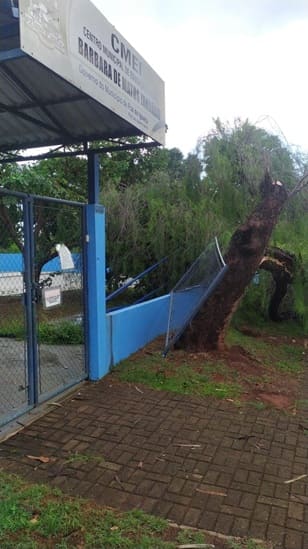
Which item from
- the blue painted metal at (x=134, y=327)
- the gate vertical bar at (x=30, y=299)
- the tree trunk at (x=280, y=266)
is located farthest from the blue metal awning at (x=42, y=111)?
the tree trunk at (x=280, y=266)

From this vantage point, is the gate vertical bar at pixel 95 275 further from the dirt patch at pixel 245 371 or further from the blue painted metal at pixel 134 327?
the dirt patch at pixel 245 371

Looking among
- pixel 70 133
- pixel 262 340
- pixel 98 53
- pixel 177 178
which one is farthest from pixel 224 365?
pixel 177 178

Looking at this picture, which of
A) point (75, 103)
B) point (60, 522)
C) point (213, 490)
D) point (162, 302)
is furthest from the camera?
point (162, 302)

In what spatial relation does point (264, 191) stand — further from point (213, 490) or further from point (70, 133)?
point (213, 490)

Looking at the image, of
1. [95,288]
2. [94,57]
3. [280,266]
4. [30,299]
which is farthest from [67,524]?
[280,266]

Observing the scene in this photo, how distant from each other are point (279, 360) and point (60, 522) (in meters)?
4.84

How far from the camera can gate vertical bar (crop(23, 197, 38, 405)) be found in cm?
416

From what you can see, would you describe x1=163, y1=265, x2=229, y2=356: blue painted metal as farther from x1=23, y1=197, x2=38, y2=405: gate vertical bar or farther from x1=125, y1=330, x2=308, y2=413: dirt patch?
x1=23, y1=197, x2=38, y2=405: gate vertical bar

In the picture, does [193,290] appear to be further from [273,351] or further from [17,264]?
[17,264]

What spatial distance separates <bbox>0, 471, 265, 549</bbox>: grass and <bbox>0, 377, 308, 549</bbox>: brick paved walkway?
0.13 metres

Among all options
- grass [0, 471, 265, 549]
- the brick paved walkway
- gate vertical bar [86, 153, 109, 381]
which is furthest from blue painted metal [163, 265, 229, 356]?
grass [0, 471, 265, 549]

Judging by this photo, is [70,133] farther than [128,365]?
No

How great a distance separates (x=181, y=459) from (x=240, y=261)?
11.6 ft

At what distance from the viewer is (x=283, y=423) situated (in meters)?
4.26
